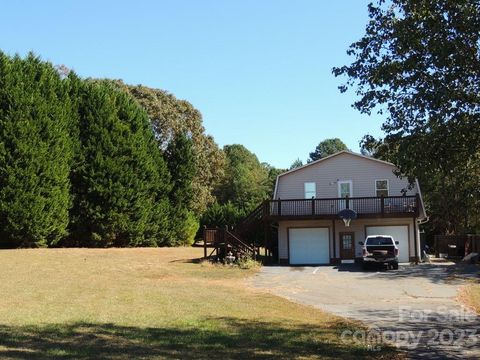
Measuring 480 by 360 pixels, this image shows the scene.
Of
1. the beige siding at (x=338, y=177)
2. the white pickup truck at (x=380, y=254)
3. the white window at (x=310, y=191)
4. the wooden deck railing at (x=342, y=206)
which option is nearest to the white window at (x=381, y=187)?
the beige siding at (x=338, y=177)

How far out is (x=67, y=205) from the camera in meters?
30.0

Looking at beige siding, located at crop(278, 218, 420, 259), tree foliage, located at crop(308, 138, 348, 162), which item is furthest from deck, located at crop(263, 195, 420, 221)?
tree foliage, located at crop(308, 138, 348, 162)

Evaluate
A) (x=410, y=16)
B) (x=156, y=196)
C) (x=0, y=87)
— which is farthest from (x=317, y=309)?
(x=156, y=196)

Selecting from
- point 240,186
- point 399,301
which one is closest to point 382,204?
point 399,301

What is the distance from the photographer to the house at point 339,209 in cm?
3197

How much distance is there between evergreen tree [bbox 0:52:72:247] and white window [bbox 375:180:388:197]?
19.1 m

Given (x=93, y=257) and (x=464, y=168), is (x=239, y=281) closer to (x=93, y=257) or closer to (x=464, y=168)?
(x=93, y=257)

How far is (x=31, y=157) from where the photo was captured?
1080 inches

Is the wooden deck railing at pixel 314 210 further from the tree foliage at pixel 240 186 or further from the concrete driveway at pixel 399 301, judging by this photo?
the tree foliage at pixel 240 186

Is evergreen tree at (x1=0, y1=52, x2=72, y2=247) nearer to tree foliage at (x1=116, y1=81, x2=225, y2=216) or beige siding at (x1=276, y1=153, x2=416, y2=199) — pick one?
beige siding at (x1=276, y1=153, x2=416, y2=199)

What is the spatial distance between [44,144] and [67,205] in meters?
3.98

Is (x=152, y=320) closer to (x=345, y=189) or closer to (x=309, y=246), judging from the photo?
(x=309, y=246)

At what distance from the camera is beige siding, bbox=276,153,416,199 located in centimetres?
3350

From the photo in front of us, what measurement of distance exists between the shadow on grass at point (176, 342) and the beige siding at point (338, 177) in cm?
2402
